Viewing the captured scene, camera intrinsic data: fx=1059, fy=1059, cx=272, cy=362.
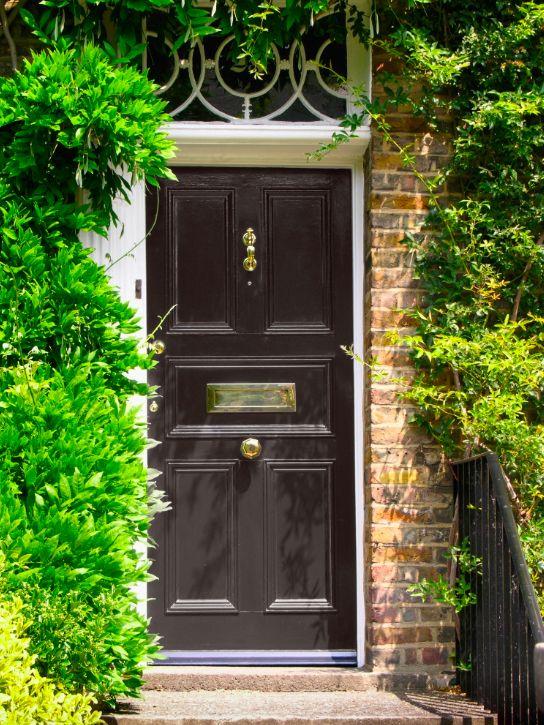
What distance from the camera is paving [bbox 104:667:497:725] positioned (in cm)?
407

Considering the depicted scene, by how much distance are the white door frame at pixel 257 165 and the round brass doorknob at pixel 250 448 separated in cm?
48

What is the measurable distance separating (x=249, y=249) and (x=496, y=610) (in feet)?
6.95

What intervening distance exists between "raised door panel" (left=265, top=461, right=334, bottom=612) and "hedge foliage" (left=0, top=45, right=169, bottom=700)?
2.48 feet

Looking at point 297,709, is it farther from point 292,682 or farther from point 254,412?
point 254,412

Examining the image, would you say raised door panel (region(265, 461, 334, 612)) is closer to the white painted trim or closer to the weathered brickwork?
the weathered brickwork

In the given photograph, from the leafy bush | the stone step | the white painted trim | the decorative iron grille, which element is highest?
the decorative iron grille

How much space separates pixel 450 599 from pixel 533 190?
1970mm

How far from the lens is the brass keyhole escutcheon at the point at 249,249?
523 centimetres

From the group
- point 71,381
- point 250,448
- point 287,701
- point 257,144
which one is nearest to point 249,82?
point 257,144

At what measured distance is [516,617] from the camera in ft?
12.9

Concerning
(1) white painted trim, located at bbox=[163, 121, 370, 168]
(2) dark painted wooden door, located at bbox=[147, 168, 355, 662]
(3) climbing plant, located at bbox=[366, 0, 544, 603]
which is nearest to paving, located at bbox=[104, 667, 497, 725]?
(2) dark painted wooden door, located at bbox=[147, 168, 355, 662]

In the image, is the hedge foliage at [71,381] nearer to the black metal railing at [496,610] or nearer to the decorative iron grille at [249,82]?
the decorative iron grille at [249,82]

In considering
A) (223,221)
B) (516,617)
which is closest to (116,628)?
(516,617)

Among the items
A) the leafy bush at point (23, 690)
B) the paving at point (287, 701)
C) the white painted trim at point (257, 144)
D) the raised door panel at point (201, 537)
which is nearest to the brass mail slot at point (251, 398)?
the raised door panel at point (201, 537)
